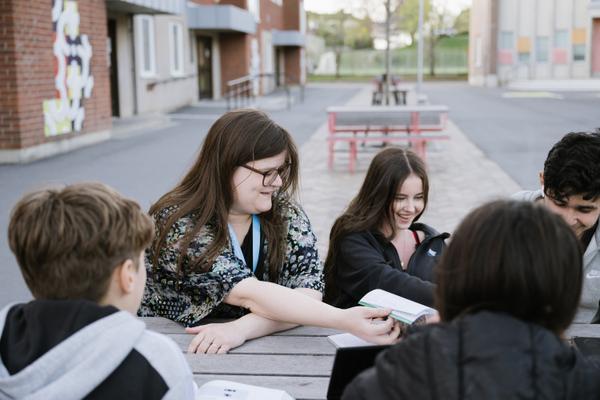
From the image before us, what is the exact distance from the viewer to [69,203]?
1.63m

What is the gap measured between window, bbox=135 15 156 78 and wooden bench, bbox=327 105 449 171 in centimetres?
1032

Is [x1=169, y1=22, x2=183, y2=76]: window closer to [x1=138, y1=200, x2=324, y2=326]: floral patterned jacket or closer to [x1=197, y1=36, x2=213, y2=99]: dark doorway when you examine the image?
[x1=197, y1=36, x2=213, y2=99]: dark doorway

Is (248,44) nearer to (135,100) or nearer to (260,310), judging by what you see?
(135,100)

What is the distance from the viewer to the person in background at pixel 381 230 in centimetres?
307

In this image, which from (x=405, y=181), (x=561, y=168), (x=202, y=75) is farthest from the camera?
(x=202, y=75)

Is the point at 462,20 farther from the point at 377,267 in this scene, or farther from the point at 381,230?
the point at 377,267

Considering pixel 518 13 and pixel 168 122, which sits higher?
pixel 518 13

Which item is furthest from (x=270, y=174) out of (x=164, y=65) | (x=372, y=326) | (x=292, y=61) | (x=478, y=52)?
(x=478, y=52)

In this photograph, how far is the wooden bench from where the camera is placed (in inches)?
451

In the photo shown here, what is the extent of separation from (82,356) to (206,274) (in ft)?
3.45

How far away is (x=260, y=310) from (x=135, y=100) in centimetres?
1831

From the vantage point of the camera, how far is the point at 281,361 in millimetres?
2320

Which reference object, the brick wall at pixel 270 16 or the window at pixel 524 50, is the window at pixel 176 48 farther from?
the window at pixel 524 50

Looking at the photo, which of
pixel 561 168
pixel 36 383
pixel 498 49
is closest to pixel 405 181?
pixel 561 168
